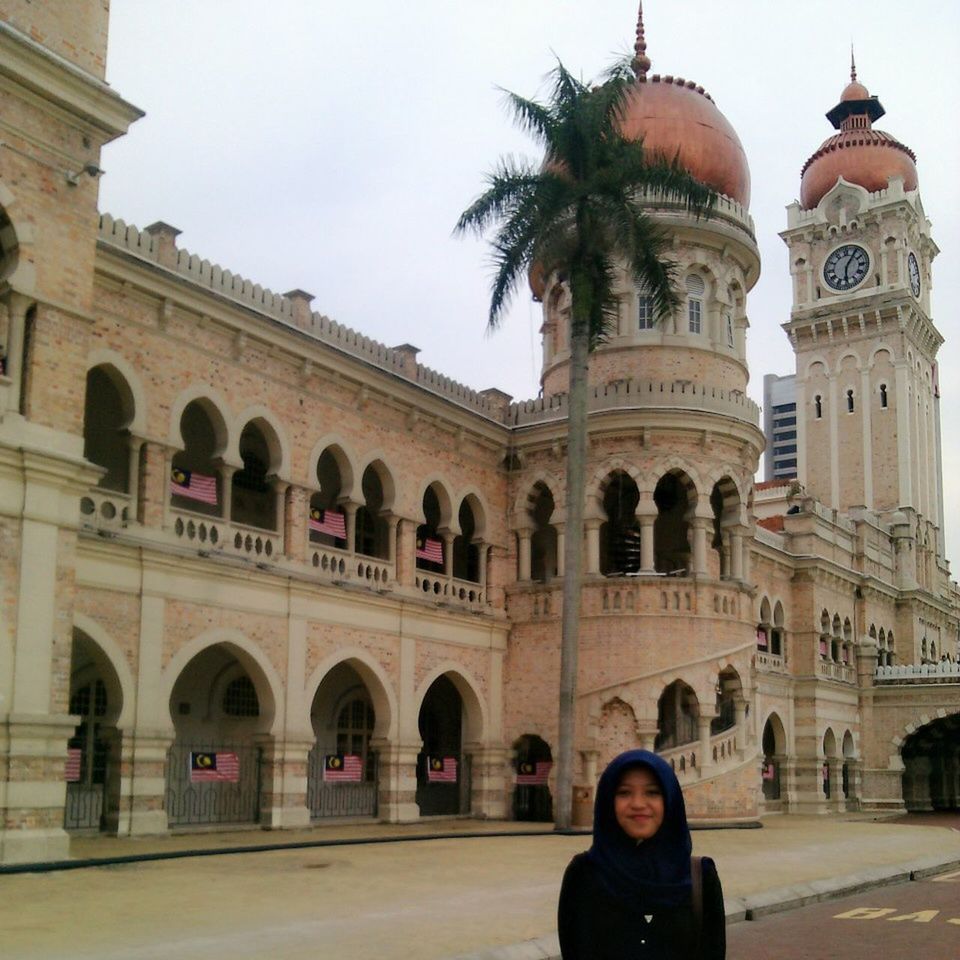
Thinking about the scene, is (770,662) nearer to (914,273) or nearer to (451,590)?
(451,590)

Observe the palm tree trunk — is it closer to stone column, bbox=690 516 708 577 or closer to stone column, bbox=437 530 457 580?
stone column, bbox=437 530 457 580

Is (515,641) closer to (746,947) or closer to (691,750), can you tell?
(691,750)

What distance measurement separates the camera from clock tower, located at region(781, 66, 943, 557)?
50094 mm

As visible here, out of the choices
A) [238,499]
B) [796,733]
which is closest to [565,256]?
[238,499]

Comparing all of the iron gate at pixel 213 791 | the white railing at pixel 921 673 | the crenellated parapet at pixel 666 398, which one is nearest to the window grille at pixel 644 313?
the crenellated parapet at pixel 666 398

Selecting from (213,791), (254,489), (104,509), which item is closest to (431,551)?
(254,489)

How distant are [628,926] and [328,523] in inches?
769

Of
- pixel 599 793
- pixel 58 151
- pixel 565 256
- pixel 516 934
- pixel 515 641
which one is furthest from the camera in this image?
pixel 515 641

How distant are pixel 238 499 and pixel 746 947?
1512 cm

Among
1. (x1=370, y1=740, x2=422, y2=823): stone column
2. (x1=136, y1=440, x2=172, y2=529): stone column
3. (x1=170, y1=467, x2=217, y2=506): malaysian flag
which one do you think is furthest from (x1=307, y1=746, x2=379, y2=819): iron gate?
(x1=136, y1=440, x2=172, y2=529): stone column

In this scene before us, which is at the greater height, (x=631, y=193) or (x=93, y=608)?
(x=631, y=193)

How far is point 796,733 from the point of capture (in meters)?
35.9

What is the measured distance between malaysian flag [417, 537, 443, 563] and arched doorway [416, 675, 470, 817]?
9.45 feet

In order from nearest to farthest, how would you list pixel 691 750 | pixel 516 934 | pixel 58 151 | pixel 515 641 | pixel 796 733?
pixel 516 934, pixel 58 151, pixel 691 750, pixel 515 641, pixel 796 733
